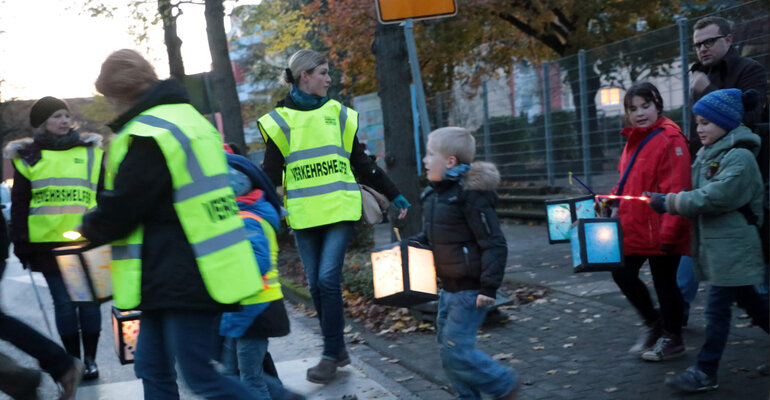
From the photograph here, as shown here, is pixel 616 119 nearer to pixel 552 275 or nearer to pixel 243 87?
pixel 552 275

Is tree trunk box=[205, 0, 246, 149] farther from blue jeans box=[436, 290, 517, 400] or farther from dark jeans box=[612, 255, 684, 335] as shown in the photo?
blue jeans box=[436, 290, 517, 400]

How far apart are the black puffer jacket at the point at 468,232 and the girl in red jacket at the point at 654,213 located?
135cm

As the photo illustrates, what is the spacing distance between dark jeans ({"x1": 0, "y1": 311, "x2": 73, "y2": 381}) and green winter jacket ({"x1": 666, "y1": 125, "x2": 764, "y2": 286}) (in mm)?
3537

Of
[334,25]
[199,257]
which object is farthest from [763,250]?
[334,25]

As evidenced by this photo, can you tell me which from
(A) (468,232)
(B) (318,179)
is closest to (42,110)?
(B) (318,179)

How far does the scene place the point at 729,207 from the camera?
168 inches

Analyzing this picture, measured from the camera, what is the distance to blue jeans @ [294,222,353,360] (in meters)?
5.29

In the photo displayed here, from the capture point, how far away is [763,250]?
14.5ft

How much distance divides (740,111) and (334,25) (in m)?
17.3

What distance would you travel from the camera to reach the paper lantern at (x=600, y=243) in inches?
184

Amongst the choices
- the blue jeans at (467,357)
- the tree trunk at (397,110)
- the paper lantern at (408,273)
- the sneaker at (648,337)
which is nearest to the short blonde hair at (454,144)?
the paper lantern at (408,273)

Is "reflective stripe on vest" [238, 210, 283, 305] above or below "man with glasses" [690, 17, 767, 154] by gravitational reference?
below

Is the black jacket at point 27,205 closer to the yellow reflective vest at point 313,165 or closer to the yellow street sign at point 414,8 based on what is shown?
the yellow reflective vest at point 313,165

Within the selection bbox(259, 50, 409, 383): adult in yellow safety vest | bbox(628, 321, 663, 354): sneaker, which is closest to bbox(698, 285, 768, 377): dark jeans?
bbox(628, 321, 663, 354): sneaker
